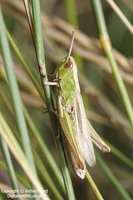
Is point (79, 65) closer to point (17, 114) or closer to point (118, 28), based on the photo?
point (118, 28)

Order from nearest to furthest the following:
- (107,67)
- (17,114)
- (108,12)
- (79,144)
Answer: (17,114), (79,144), (107,67), (108,12)

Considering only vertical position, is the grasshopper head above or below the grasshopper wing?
above

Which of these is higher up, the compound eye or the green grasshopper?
the compound eye

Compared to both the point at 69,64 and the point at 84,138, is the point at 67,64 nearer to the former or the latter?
the point at 69,64

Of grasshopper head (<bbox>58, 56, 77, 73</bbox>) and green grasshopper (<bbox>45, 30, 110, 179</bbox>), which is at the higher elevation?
grasshopper head (<bbox>58, 56, 77, 73</bbox>)

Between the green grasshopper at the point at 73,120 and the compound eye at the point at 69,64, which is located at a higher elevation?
the compound eye at the point at 69,64

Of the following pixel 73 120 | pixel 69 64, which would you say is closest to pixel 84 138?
pixel 73 120

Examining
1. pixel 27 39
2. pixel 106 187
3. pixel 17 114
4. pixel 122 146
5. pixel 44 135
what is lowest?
pixel 106 187

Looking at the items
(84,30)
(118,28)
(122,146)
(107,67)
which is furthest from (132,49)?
(107,67)
